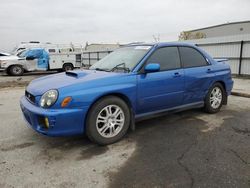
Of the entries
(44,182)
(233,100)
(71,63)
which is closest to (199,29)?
(71,63)

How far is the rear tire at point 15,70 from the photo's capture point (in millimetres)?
15914

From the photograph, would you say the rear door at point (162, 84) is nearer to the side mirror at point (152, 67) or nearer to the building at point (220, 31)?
the side mirror at point (152, 67)

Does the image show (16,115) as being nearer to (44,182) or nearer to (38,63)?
(44,182)

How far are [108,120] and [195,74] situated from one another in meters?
2.11

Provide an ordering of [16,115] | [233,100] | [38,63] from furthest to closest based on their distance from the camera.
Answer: [38,63]
[233,100]
[16,115]

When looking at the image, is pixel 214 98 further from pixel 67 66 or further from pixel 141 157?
pixel 67 66

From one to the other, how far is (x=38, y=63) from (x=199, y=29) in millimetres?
29819

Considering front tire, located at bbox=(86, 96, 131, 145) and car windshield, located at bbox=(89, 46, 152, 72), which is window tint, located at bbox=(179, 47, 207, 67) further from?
front tire, located at bbox=(86, 96, 131, 145)

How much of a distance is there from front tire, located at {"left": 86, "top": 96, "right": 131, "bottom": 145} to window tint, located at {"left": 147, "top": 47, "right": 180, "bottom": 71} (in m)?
1.03

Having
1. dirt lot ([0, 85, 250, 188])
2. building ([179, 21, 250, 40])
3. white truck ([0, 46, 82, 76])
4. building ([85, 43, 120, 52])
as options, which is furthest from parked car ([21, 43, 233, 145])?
building ([179, 21, 250, 40])

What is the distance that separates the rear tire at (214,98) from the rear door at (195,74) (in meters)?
0.20

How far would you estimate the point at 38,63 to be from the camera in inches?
647

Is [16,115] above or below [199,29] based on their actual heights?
below

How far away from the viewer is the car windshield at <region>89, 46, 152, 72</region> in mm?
4180
